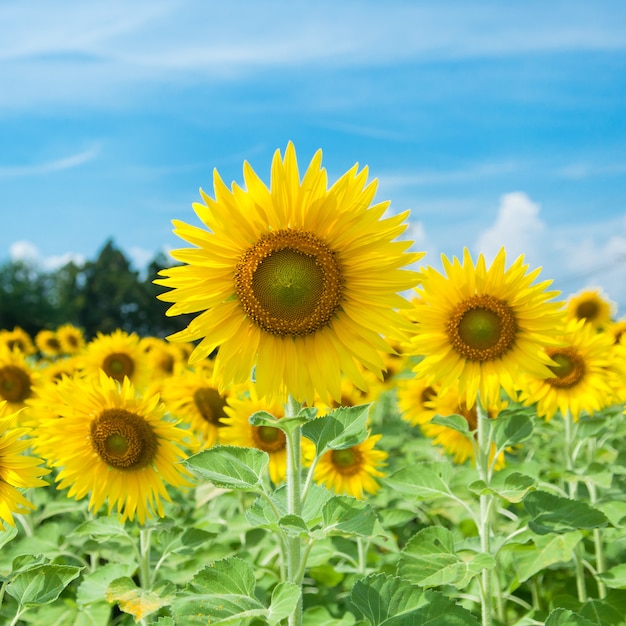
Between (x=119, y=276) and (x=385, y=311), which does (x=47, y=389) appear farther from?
(x=119, y=276)

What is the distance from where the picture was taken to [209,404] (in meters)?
5.82

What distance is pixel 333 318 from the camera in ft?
9.62

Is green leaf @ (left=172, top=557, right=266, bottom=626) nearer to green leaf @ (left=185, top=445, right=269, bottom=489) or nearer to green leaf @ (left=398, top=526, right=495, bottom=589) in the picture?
green leaf @ (left=185, top=445, right=269, bottom=489)

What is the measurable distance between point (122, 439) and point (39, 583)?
45.2 inches

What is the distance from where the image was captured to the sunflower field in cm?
278

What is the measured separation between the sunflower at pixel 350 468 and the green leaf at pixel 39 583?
95.0 inches

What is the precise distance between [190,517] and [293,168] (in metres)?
3.84

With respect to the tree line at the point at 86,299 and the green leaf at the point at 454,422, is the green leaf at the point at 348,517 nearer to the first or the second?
the green leaf at the point at 454,422

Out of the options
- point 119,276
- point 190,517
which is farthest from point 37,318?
point 190,517

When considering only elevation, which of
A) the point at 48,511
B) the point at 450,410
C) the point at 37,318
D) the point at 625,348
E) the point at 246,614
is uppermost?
the point at 37,318

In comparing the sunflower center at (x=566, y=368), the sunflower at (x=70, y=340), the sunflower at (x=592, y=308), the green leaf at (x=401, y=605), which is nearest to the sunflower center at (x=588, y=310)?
the sunflower at (x=592, y=308)

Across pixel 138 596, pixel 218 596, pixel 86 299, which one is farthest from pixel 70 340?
pixel 86 299

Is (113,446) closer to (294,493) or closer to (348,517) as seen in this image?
(294,493)

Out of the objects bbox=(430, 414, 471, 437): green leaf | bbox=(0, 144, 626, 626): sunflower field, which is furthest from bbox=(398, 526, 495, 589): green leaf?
bbox=(430, 414, 471, 437): green leaf
